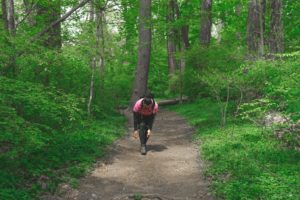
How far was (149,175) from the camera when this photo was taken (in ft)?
26.9

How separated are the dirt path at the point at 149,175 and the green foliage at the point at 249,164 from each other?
1.30 feet

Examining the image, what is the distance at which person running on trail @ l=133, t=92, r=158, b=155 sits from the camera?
10120mm

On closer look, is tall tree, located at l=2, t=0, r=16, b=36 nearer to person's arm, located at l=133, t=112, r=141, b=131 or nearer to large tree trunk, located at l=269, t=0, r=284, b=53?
person's arm, located at l=133, t=112, r=141, b=131

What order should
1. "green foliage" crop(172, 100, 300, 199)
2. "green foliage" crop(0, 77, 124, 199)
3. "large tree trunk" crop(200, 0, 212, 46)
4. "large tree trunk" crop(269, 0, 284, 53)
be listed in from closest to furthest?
"green foliage" crop(0, 77, 124, 199)
"green foliage" crop(172, 100, 300, 199)
"large tree trunk" crop(269, 0, 284, 53)
"large tree trunk" crop(200, 0, 212, 46)

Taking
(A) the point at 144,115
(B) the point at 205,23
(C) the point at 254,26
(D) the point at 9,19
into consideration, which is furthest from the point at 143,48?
(D) the point at 9,19

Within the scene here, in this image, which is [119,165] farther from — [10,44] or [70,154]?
[10,44]

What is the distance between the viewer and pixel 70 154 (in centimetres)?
906

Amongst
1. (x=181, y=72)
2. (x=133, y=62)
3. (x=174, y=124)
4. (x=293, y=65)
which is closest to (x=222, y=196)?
(x=293, y=65)

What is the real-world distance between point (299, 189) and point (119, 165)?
4.40 metres

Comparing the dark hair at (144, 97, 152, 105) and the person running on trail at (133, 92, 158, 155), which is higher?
the dark hair at (144, 97, 152, 105)

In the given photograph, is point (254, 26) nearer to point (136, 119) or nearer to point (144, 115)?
point (144, 115)

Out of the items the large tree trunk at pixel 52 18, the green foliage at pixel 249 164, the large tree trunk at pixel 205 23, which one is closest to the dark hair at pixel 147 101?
the green foliage at pixel 249 164

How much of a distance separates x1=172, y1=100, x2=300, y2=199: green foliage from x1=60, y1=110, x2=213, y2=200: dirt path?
40 centimetres

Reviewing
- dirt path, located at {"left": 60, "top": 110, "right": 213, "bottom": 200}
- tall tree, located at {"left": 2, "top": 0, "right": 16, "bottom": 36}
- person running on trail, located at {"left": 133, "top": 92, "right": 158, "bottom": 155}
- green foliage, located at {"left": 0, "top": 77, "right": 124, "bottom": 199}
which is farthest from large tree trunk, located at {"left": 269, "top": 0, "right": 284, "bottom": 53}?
tall tree, located at {"left": 2, "top": 0, "right": 16, "bottom": 36}
